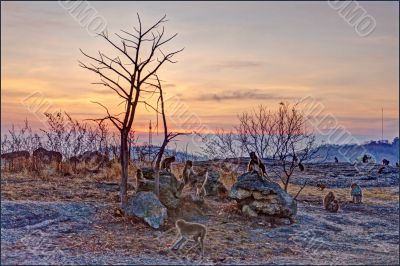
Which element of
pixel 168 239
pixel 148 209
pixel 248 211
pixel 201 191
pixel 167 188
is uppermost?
pixel 167 188

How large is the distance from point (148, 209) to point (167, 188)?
1766mm

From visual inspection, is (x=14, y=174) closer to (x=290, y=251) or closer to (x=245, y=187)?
(x=245, y=187)

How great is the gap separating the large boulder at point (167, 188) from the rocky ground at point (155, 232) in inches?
16.2

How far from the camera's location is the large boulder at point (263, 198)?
16266 millimetres

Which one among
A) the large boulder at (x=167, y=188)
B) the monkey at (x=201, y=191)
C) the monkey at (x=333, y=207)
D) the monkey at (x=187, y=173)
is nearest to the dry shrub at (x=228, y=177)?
the monkey at (x=187, y=173)


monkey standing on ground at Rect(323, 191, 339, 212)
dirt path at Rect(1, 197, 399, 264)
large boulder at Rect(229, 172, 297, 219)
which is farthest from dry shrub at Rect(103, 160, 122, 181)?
monkey standing on ground at Rect(323, 191, 339, 212)

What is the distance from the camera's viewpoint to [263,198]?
54.1ft

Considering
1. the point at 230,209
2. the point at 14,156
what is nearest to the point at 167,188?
the point at 230,209

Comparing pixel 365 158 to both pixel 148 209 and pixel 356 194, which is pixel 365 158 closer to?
pixel 356 194

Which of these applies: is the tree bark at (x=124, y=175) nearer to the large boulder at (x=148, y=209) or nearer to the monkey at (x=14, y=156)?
the large boulder at (x=148, y=209)

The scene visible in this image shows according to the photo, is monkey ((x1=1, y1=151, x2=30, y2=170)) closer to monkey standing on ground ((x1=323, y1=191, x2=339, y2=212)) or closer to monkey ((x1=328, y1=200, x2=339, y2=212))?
monkey standing on ground ((x1=323, y1=191, x2=339, y2=212))

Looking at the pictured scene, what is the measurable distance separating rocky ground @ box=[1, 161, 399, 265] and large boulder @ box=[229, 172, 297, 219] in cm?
30

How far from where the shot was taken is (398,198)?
22750 millimetres

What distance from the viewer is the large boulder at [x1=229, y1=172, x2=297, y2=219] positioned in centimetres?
1627
